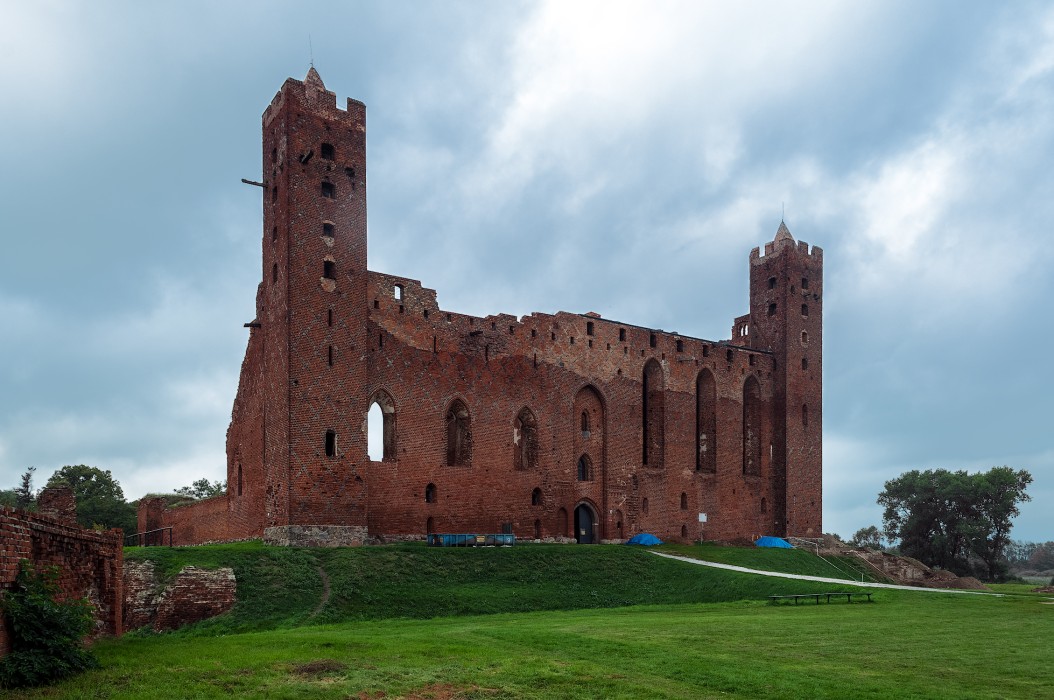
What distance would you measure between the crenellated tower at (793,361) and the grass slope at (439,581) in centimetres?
1744

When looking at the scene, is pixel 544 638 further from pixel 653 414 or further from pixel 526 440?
pixel 653 414

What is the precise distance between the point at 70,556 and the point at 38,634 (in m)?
2.91

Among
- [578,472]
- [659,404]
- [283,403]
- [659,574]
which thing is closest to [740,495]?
[659,404]

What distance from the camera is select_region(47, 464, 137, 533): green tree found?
183 ft

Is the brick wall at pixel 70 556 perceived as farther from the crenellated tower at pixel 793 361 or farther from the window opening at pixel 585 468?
the crenellated tower at pixel 793 361

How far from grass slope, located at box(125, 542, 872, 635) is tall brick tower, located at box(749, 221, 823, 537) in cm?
1756

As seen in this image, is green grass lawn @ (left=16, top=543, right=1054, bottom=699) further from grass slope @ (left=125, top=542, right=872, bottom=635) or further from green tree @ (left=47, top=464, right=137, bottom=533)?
green tree @ (left=47, top=464, right=137, bottom=533)

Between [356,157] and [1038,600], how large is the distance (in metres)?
28.2

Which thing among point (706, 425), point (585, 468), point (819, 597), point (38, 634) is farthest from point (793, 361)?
point (38, 634)

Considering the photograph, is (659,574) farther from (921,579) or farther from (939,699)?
(939,699)

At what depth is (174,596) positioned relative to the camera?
83.0 ft

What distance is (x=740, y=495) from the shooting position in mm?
50344

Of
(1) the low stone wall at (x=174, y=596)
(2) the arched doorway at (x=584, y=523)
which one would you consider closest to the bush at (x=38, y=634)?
(1) the low stone wall at (x=174, y=596)

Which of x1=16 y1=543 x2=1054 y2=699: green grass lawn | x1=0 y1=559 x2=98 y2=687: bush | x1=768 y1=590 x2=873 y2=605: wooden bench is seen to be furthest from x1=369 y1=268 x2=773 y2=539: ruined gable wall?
x1=0 y1=559 x2=98 y2=687: bush
